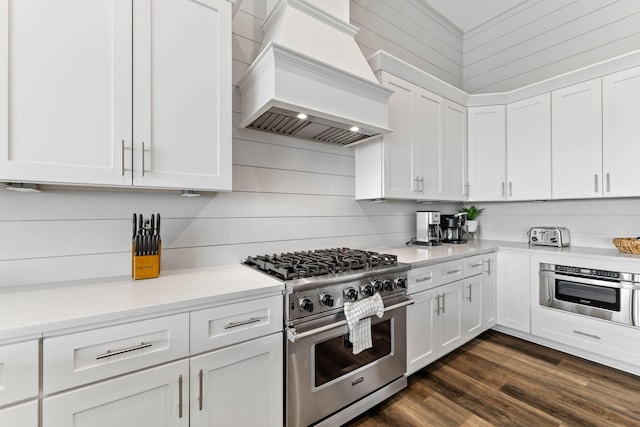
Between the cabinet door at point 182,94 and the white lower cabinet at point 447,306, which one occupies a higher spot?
the cabinet door at point 182,94

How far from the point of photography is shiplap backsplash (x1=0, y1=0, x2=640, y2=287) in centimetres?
142

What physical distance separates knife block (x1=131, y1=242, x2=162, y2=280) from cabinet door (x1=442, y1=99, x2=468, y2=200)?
263 centimetres

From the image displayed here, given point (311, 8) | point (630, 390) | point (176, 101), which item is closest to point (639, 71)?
point (630, 390)

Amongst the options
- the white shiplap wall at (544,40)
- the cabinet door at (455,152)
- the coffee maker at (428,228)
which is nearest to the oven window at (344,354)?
the coffee maker at (428,228)

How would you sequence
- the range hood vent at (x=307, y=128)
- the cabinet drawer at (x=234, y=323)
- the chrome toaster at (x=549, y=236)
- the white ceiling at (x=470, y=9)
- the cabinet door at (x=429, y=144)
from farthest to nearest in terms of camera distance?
the white ceiling at (x=470, y=9) → the chrome toaster at (x=549, y=236) → the cabinet door at (x=429, y=144) → the range hood vent at (x=307, y=128) → the cabinet drawer at (x=234, y=323)

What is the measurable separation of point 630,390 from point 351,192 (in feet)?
8.19

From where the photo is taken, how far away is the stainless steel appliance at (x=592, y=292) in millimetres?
2236

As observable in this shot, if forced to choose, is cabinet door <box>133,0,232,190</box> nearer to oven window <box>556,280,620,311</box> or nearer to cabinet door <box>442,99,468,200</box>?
cabinet door <box>442,99,468,200</box>

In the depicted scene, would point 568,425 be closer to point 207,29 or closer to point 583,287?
point 583,287

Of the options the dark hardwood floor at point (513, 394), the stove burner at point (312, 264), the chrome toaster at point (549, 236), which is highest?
the chrome toaster at point (549, 236)

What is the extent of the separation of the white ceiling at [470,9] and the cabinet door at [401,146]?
1.68 meters

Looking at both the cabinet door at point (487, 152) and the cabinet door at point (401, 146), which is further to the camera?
the cabinet door at point (487, 152)

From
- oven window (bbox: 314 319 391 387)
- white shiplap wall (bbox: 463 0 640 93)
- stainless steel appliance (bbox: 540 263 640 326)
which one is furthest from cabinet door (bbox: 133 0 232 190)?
white shiplap wall (bbox: 463 0 640 93)

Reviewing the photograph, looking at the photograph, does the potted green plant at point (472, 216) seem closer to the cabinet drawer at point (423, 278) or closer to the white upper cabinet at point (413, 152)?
the white upper cabinet at point (413, 152)
